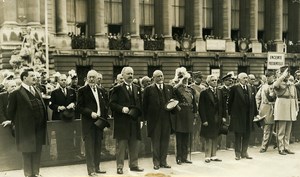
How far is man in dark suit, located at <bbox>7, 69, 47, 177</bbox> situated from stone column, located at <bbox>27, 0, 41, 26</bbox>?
22750 millimetres

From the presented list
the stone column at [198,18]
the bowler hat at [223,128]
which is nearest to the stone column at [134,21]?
the stone column at [198,18]

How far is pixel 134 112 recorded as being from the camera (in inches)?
429

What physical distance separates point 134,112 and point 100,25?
27.7 m

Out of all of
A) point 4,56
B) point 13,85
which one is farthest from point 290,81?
point 4,56

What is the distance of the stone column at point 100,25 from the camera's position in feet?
121

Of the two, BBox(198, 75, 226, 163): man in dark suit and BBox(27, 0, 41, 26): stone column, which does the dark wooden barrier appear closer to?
BBox(198, 75, 226, 163): man in dark suit

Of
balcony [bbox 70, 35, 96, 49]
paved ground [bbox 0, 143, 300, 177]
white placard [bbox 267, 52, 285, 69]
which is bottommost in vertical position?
paved ground [bbox 0, 143, 300, 177]

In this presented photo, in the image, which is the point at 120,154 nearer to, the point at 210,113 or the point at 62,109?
the point at 62,109

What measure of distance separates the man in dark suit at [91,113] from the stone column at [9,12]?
71.8 feet

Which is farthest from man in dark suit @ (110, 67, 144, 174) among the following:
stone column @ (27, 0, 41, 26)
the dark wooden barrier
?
stone column @ (27, 0, 41, 26)

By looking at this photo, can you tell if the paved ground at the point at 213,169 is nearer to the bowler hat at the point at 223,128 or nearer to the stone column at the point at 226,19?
the bowler hat at the point at 223,128

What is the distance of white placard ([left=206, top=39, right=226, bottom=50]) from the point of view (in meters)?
42.3

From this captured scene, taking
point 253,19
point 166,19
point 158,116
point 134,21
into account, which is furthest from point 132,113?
point 253,19

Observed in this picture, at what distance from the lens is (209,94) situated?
1229 cm
